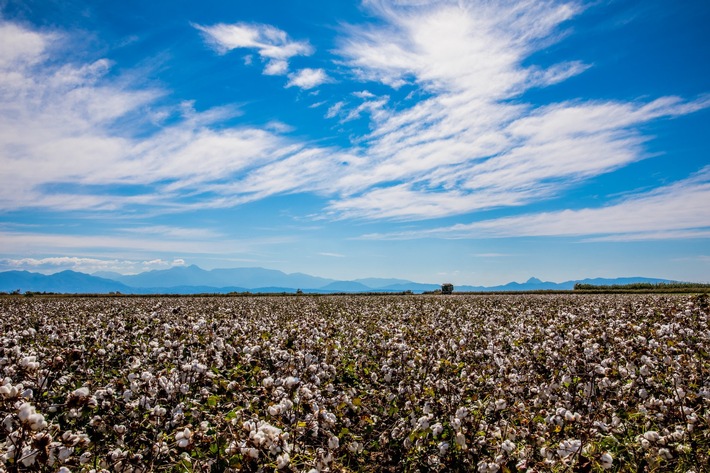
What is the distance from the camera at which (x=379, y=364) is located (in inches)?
360

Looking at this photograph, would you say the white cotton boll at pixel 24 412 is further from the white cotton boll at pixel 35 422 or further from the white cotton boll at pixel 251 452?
the white cotton boll at pixel 251 452

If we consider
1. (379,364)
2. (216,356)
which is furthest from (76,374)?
(379,364)

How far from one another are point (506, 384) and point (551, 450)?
6.55 feet

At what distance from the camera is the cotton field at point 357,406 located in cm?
422

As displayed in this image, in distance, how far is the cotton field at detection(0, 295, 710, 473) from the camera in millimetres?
4219

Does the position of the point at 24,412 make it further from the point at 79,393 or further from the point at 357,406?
the point at 357,406

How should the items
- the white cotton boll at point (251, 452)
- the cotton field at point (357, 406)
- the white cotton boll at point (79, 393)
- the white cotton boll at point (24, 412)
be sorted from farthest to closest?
the cotton field at point (357, 406) < the white cotton boll at point (251, 452) < the white cotton boll at point (79, 393) < the white cotton boll at point (24, 412)

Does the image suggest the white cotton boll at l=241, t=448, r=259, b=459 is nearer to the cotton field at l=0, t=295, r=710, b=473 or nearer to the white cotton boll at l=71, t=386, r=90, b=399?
the cotton field at l=0, t=295, r=710, b=473

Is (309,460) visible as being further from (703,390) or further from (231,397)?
(703,390)

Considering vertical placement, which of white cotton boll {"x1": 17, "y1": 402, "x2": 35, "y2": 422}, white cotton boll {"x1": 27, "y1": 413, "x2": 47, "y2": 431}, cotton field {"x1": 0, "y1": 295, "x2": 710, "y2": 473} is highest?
white cotton boll {"x1": 17, "y1": 402, "x2": 35, "y2": 422}

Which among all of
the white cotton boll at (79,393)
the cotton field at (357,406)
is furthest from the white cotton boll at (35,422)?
the white cotton boll at (79,393)

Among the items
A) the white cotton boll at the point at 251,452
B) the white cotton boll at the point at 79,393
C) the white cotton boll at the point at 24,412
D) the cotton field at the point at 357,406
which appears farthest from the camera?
the cotton field at the point at 357,406

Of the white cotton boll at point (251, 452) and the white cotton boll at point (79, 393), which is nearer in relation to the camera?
the white cotton boll at point (79, 393)

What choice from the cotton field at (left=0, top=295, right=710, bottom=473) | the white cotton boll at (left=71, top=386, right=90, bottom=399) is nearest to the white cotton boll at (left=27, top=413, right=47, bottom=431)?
the cotton field at (left=0, top=295, right=710, bottom=473)
